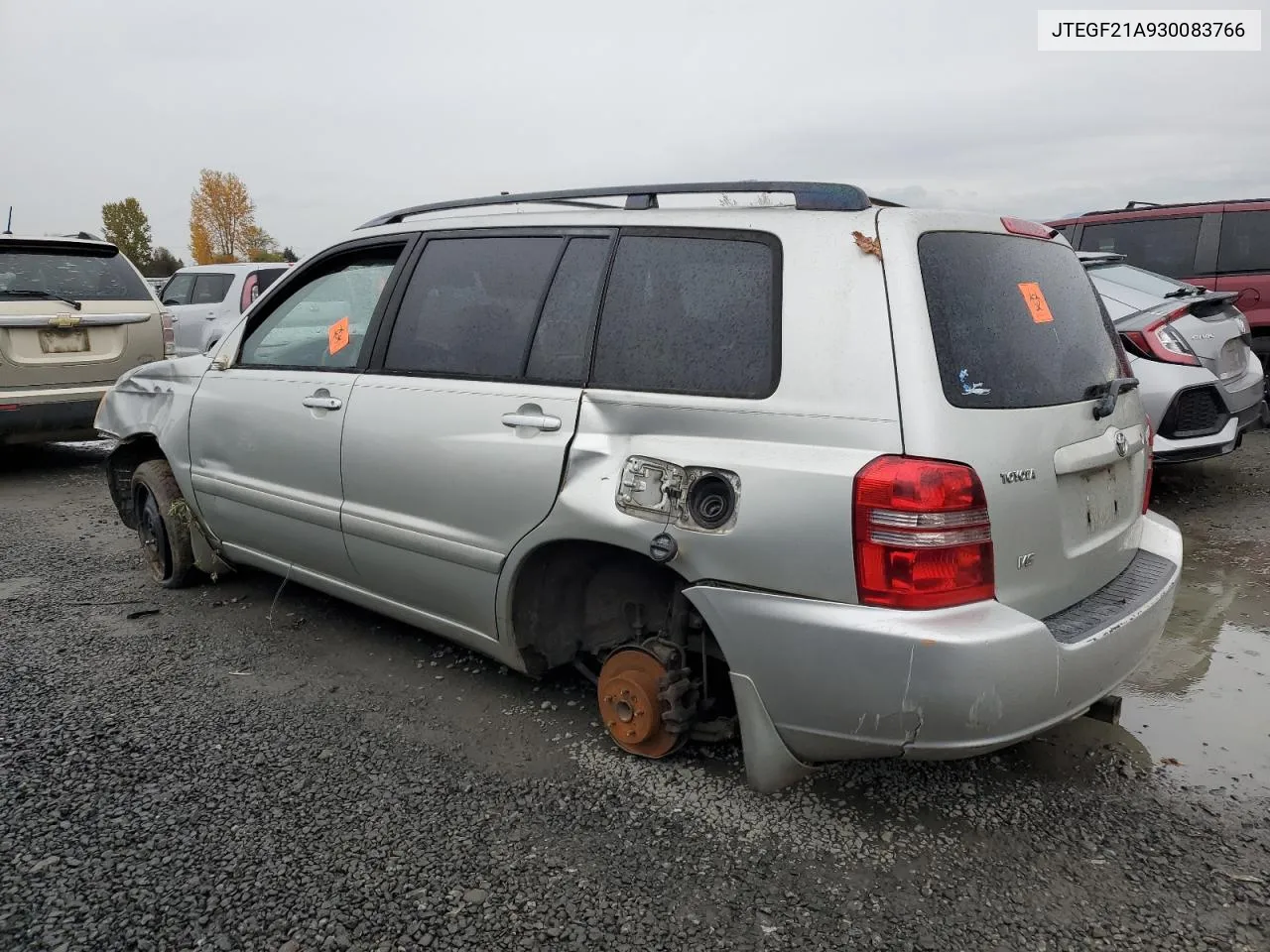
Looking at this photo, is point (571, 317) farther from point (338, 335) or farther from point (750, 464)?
point (338, 335)

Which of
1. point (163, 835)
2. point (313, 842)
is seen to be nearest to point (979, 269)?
point (313, 842)

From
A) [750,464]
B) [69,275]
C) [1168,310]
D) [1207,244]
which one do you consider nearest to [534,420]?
[750,464]

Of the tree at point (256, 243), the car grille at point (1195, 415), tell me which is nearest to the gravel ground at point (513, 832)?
the car grille at point (1195, 415)

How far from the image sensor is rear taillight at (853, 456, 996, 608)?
218 centimetres

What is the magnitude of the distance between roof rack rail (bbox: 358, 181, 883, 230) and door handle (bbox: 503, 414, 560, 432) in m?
0.72

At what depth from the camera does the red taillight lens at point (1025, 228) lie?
2.76 metres

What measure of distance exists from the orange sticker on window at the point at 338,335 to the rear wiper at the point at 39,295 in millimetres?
4347

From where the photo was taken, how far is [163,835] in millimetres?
2533

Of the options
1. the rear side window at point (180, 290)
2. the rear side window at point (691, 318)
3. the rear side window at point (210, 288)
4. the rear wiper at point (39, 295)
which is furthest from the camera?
the rear side window at point (180, 290)

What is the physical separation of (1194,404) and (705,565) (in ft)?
14.7

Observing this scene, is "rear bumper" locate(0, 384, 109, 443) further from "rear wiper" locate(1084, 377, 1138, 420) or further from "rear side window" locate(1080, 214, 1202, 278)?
"rear side window" locate(1080, 214, 1202, 278)

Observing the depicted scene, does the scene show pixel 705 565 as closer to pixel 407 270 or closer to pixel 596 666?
pixel 596 666

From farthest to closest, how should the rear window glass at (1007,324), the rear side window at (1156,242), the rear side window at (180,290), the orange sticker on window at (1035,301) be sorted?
1. the rear side window at (180,290)
2. the rear side window at (1156,242)
3. the orange sticker on window at (1035,301)
4. the rear window glass at (1007,324)

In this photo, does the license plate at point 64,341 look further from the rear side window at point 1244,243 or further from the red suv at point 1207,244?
the rear side window at point 1244,243
